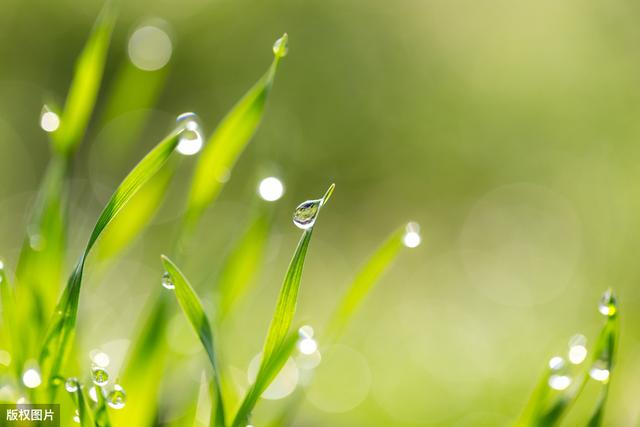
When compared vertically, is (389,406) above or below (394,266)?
below

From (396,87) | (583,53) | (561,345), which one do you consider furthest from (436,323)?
(583,53)

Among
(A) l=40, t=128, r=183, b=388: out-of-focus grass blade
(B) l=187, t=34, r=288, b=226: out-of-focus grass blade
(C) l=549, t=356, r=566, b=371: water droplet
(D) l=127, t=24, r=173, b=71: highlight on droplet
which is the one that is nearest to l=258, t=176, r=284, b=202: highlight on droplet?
(B) l=187, t=34, r=288, b=226: out-of-focus grass blade

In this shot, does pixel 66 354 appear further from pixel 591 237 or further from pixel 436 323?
pixel 591 237

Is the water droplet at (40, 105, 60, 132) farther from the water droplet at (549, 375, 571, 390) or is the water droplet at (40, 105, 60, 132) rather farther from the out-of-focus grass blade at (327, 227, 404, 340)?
the water droplet at (549, 375, 571, 390)

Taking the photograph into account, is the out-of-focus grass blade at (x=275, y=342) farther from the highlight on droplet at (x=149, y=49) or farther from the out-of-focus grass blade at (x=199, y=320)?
the highlight on droplet at (x=149, y=49)

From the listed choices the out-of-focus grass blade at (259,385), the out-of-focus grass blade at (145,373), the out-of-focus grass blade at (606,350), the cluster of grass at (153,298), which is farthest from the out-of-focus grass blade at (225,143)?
the out-of-focus grass blade at (606,350)
